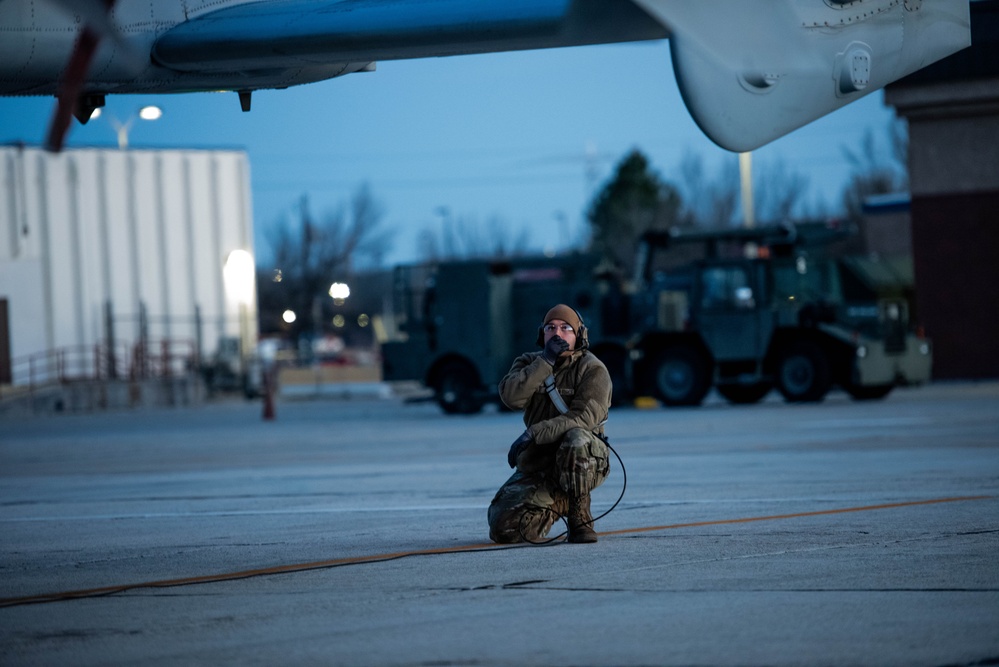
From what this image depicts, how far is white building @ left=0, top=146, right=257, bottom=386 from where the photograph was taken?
36.8 meters

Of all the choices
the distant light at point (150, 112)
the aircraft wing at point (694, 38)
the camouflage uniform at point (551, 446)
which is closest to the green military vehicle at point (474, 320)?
the distant light at point (150, 112)

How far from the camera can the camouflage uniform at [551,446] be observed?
8.01 m

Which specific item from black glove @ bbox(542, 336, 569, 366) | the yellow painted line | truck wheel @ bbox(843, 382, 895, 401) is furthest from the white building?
black glove @ bbox(542, 336, 569, 366)

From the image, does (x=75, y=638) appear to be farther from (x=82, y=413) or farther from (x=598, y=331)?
(x=82, y=413)

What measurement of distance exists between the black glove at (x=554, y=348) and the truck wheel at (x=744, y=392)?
65.0ft

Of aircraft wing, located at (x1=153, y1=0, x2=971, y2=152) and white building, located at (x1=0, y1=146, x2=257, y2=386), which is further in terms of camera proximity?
white building, located at (x1=0, y1=146, x2=257, y2=386)

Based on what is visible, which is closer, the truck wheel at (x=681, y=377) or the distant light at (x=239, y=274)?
the truck wheel at (x=681, y=377)

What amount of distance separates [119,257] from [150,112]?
8.04m

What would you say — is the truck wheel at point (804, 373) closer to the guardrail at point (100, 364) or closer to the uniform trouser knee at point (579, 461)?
the uniform trouser knee at point (579, 461)

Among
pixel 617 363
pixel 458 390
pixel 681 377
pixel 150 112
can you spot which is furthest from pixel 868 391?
pixel 150 112

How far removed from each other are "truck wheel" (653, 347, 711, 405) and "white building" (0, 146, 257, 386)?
1570cm

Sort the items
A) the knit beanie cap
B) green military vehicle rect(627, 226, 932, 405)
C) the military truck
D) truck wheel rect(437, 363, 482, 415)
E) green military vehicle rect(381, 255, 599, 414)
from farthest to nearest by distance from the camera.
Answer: truck wheel rect(437, 363, 482, 415) < green military vehicle rect(381, 255, 599, 414) < the military truck < green military vehicle rect(627, 226, 932, 405) < the knit beanie cap

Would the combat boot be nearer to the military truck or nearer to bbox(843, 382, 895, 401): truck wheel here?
the military truck

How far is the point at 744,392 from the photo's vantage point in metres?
27.6
